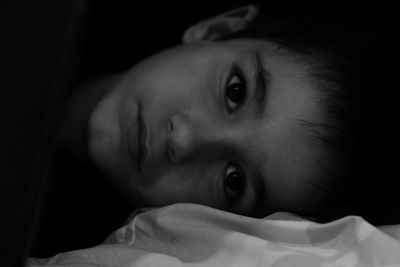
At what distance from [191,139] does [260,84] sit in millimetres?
133

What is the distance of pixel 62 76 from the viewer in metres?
0.35

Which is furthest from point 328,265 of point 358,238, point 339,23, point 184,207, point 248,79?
point 339,23

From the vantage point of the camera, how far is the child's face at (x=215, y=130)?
0.81 metres

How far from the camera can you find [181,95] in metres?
0.86

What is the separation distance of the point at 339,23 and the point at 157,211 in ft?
2.14

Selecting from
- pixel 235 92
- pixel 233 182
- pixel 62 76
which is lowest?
pixel 233 182

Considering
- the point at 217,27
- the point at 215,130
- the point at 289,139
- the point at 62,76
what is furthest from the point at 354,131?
the point at 62,76

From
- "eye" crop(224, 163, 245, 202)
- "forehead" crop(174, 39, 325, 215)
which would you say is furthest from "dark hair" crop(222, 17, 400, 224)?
"eye" crop(224, 163, 245, 202)

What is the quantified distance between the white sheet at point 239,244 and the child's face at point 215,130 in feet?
0.33

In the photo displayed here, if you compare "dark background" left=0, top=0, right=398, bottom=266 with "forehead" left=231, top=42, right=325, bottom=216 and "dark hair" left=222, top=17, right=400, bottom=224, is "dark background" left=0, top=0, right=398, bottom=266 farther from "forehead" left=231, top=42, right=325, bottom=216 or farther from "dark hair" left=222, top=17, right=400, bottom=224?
"forehead" left=231, top=42, right=325, bottom=216

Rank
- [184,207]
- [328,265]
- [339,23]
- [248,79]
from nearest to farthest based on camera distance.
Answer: [328,265] < [184,207] < [248,79] < [339,23]

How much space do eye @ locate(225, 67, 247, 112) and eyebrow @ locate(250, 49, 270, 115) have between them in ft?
0.07

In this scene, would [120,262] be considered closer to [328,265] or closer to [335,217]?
[328,265]

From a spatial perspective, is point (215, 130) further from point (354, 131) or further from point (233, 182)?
point (354, 131)
